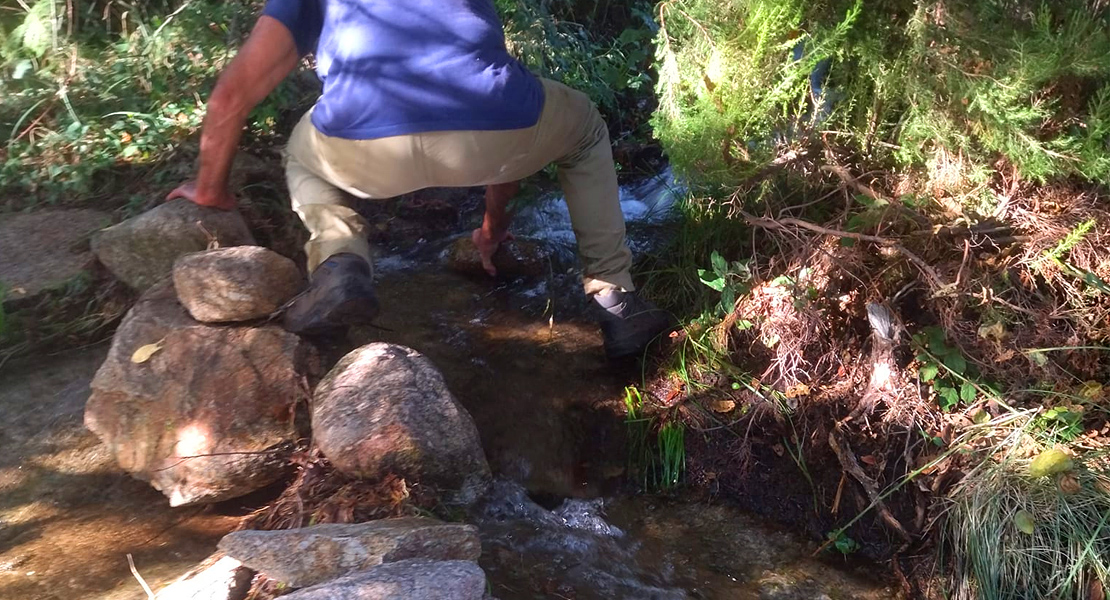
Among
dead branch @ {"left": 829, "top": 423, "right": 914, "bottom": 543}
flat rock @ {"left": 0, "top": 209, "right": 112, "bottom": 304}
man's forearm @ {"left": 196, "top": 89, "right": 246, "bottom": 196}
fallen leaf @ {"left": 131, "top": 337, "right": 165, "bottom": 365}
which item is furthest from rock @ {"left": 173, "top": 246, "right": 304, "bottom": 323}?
dead branch @ {"left": 829, "top": 423, "right": 914, "bottom": 543}

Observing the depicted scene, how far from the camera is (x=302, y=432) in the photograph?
2805 millimetres

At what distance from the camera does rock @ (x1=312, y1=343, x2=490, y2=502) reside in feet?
8.43

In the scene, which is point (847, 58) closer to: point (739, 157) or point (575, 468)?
point (739, 157)

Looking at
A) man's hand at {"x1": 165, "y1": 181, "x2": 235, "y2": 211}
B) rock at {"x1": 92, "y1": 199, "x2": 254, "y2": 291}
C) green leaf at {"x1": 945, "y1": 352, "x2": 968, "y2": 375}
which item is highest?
man's hand at {"x1": 165, "y1": 181, "x2": 235, "y2": 211}

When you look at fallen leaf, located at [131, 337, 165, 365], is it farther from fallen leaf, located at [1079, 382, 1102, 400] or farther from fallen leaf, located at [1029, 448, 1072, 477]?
fallen leaf, located at [1079, 382, 1102, 400]

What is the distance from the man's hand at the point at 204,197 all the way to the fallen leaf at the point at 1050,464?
3.09 meters

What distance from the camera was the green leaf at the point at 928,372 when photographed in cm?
285

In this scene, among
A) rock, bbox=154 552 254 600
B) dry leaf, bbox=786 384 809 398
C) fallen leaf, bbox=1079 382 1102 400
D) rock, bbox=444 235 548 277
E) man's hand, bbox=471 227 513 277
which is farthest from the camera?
rock, bbox=444 235 548 277

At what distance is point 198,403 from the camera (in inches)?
107

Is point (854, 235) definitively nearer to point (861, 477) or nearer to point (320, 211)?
point (861, 477)

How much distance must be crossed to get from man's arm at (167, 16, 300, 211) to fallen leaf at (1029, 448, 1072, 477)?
2764 millimetres

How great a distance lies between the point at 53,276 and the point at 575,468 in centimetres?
235

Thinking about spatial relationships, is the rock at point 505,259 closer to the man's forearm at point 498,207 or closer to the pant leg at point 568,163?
the man's forearm at point 498,207

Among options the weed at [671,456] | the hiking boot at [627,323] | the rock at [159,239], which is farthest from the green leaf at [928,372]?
the rock at [159,239]
